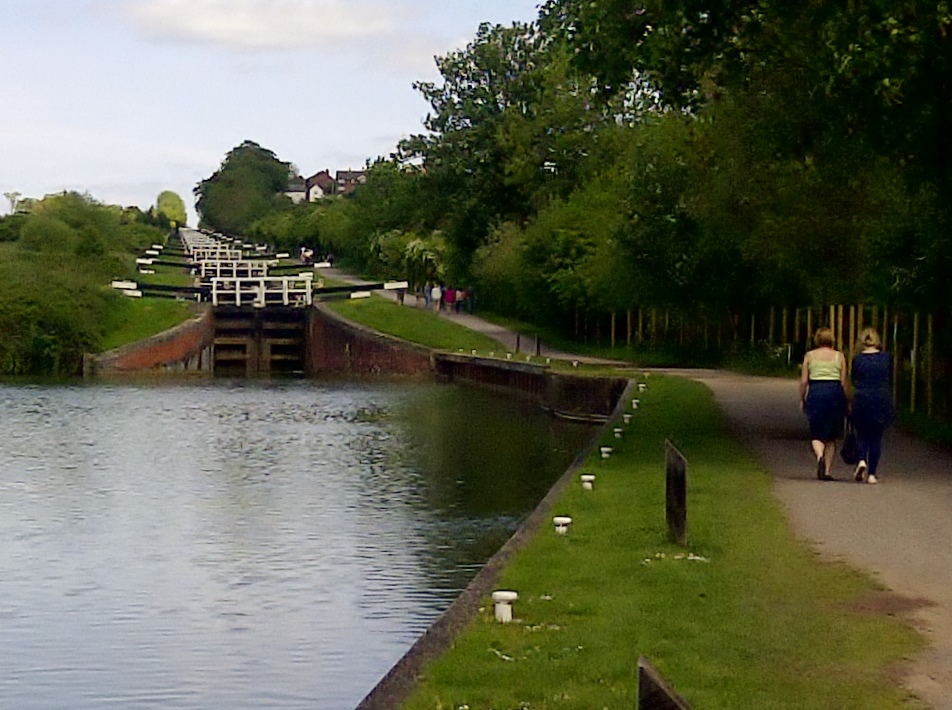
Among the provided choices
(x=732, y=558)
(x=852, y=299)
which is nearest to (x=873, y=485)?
(x=732, y=558)

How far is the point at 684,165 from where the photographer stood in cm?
4038

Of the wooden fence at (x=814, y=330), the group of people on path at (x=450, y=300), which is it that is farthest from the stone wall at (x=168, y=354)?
the wooden fence at (x=814, y=330)

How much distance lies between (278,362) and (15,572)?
162 feet

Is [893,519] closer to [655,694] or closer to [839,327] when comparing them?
[655,694]

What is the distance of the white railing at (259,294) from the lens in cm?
A: 6625

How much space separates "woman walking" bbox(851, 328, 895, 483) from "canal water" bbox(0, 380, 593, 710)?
4.06 metres

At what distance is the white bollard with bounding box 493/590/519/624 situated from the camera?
31.7 feet

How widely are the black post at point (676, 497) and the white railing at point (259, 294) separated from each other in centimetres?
5360

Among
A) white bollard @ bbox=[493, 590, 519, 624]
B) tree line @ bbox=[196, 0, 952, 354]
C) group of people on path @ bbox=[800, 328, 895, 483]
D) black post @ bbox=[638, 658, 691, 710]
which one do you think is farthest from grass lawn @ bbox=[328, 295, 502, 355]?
black post @ bbox=[638, 658, 691, 710]

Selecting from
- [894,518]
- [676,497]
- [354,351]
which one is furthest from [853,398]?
[354,351]

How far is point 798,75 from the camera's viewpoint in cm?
1973

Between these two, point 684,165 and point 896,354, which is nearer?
point 896,354

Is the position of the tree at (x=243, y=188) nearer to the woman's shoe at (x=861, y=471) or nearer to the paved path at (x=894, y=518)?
the paved path at (x=894, y=518)

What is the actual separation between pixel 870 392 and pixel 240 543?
6.90 m
